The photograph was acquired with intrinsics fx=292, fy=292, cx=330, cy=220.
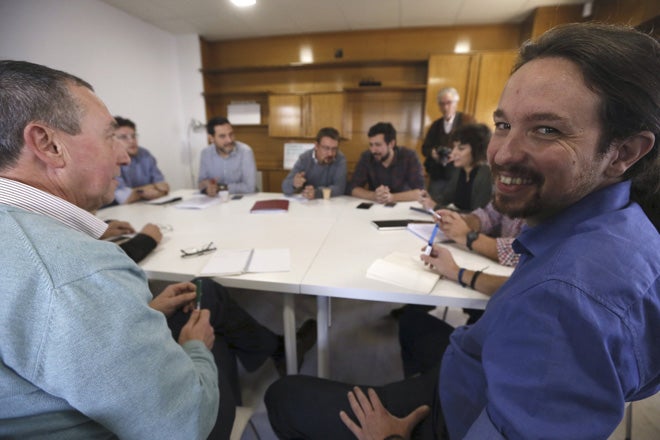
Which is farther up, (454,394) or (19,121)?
(19,121)

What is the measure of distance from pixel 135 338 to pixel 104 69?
4283 millimetres

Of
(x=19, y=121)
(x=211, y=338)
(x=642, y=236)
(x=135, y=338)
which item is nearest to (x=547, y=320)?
(x=642, y=236)

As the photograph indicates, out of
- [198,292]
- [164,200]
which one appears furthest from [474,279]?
[164,200]

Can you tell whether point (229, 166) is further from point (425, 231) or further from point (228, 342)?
point (425, 231)

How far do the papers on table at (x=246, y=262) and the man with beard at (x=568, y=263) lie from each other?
1.92 ft

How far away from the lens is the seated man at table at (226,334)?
0.97 m

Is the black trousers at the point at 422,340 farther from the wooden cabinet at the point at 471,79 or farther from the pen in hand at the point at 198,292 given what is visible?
the wooden cabinet at the point at 471,79

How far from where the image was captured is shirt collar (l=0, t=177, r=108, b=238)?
0.54 metres

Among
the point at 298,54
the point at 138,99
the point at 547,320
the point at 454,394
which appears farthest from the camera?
the point at 298,54

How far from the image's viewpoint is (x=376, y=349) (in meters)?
1.83

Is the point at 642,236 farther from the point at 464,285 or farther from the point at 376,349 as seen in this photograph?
the point at 376,349

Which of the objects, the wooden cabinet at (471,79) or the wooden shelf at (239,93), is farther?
the wooden shelf at (239,93)

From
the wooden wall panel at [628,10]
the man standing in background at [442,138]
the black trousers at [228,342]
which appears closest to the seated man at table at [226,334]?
the black trousers at [228,342]

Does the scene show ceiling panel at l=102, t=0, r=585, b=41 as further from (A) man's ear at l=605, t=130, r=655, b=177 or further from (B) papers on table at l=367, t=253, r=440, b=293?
(A) man's ear at l=605, t=130, r=655, b=177
